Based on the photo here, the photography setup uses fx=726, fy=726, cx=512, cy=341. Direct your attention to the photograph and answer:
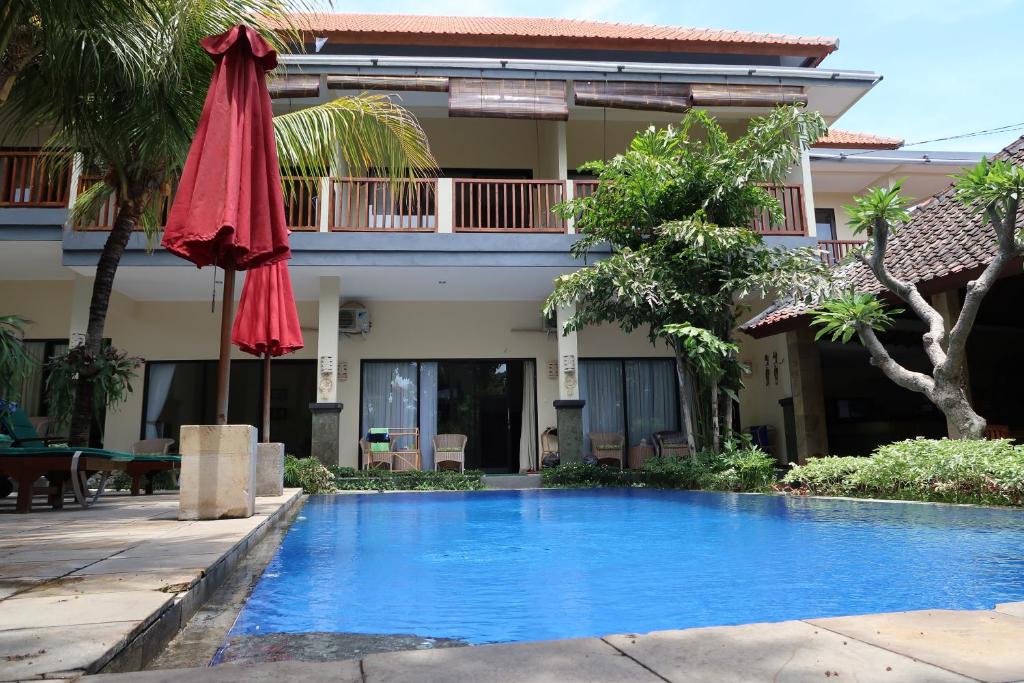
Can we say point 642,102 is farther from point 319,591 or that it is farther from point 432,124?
point 319,591

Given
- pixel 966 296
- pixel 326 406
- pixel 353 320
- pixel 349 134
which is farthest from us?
pixel 353 320

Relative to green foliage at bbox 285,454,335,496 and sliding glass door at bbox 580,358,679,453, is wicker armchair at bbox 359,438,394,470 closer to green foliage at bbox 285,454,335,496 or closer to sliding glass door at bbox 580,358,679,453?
green foliage at bbox 285,454,335,496

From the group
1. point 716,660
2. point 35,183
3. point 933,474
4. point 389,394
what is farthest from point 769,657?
point 35,183

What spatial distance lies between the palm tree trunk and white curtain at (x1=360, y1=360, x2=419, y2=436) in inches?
209

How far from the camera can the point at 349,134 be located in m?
8.01

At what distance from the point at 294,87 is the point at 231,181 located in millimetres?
6861

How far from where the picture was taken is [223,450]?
Result: 4.80 meters

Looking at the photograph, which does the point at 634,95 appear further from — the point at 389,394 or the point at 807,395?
the point at 389,394

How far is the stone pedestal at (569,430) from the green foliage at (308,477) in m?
3.41

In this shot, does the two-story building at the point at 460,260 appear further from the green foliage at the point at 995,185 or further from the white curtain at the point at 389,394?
the green foliage at the point at 995,185

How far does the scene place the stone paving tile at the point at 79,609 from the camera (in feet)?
6.33

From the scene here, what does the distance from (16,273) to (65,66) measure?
7.77 metres

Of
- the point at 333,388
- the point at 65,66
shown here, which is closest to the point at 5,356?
the point at 65,66

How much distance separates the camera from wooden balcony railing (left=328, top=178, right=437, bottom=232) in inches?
415
